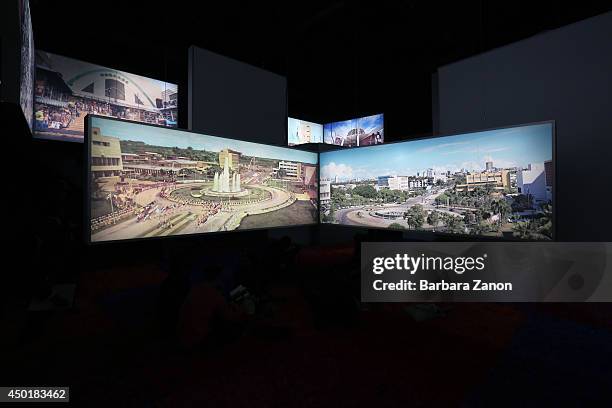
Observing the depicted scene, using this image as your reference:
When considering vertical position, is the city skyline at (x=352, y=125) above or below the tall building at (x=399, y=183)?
above

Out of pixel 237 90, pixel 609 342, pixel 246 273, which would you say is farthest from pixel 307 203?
pixel 609 342

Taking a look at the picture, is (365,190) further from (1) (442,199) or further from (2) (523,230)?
(2) (523,230)

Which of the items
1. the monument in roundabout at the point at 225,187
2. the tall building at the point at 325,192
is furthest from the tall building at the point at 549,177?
the monument in roundabout at the point at 225,187

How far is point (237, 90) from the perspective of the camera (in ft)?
8.60

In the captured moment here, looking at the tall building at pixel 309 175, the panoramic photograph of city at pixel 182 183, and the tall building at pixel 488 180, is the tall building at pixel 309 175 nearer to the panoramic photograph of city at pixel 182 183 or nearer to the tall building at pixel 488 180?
the panoramic photograph of city at pixel 182 183

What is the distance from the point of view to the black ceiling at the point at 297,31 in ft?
13.0

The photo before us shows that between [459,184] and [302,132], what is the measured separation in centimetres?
603

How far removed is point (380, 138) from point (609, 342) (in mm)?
5961

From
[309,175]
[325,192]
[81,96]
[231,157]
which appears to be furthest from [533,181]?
[81,96]

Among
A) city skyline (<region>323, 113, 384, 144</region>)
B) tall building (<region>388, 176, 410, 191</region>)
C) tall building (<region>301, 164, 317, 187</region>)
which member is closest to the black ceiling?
city skyline (<region>323, 113, 384, 144</region>)

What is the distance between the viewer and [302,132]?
748 cm

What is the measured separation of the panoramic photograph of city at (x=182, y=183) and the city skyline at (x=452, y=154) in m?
0.48

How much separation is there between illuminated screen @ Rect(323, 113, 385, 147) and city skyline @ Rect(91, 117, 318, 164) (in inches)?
187

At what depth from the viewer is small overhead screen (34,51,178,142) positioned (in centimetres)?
350
